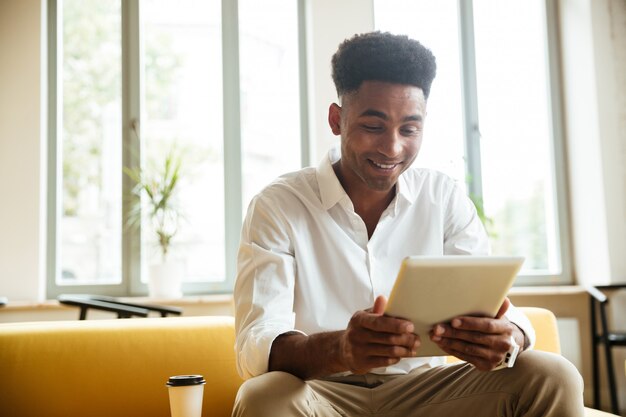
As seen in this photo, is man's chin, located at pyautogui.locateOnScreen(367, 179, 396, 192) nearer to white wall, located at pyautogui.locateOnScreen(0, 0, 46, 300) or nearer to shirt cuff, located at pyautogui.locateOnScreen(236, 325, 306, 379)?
shirt cuff, located at pyautogui.locateOnScreen(236, 325, 306, 379)

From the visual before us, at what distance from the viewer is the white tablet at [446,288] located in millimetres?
1204

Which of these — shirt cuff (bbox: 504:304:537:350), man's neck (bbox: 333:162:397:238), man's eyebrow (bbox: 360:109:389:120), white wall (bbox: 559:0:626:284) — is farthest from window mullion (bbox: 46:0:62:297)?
shirt cuff (bbox: 504:304:537:350)

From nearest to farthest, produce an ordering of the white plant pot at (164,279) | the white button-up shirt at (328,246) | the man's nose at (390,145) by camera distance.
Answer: the white button-up shirt at (328,246)
the man's nose at (390,145)
the white plant pot at (164,279)

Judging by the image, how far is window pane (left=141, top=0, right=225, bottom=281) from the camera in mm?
4652

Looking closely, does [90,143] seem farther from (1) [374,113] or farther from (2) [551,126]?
(1) [374,113]

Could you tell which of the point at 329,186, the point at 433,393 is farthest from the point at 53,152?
the point at 433,393

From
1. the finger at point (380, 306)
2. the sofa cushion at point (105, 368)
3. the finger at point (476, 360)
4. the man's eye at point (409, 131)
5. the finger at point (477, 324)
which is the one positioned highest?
the man's eye at point (409, 131)

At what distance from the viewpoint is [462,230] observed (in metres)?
1.87

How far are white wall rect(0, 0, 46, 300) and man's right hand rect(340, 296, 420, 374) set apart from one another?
348 centimetres

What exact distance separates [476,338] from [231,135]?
356 cm

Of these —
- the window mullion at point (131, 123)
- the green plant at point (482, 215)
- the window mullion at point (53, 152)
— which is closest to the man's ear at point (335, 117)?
the green plant at point (482, 215)

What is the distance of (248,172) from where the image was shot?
4727 mm

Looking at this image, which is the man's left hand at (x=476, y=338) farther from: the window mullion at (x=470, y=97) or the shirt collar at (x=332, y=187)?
the window mullion at (x=470, y=97)

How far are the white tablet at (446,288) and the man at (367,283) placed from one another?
0.03 meters
